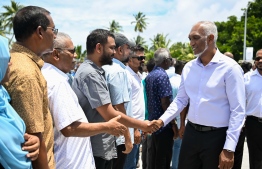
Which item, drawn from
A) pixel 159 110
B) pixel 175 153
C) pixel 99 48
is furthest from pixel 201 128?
pixel 175 153

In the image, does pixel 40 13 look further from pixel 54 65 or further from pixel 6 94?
pixel 54 65

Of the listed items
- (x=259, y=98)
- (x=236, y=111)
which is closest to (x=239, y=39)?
(x=259, y=98)

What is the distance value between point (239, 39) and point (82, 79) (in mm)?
35808

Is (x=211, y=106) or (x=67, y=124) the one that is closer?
(x=67, y=124)

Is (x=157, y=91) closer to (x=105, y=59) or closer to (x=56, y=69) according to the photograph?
(x=105, y=59)

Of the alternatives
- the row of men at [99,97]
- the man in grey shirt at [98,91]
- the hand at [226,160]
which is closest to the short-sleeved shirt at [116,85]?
the row of men at [99,97]

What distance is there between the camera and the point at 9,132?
1717mm

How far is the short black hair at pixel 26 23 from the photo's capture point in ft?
7.00

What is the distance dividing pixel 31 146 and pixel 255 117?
14.3ft

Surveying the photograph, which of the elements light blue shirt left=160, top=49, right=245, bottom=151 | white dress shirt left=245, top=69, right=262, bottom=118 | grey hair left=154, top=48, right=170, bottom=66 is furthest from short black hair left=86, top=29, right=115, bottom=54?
white dress shirt left=245, top=69, right=262, bottom=118

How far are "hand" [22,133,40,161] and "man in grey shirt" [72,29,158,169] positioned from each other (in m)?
1.22

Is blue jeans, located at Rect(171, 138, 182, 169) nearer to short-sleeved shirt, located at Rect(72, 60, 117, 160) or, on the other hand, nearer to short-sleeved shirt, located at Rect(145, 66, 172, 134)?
short-sleeved shirt, located at Rect(145, 66, 172, 134)

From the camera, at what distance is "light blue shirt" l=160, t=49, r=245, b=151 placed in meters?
3.42

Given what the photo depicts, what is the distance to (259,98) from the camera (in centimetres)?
546
